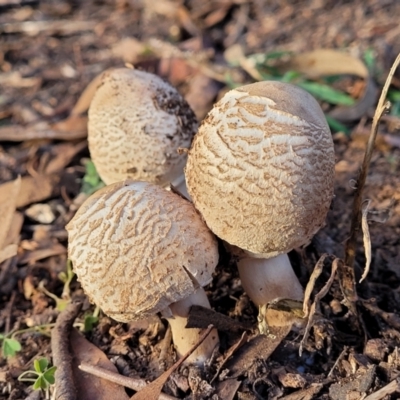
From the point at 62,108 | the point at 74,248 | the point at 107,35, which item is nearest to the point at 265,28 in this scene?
the point at 107,35

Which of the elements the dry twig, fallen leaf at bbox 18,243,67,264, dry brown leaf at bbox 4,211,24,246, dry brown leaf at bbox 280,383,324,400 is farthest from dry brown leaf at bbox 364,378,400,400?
dry brown leaf at bbox 4,211,24,246

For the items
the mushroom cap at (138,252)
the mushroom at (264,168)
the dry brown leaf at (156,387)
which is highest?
the mushroom at (264,168)

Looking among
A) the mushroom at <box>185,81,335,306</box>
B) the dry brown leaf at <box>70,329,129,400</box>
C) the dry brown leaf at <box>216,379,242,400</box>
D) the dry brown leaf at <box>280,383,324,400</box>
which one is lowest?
the dry brown leaf at <box>70,329,129,400</box>

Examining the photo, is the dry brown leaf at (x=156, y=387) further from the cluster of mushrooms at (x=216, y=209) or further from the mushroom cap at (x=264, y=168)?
the mushroom cap at (x=264, y=168)

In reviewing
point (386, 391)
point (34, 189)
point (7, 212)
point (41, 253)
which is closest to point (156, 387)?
point (386, 391)

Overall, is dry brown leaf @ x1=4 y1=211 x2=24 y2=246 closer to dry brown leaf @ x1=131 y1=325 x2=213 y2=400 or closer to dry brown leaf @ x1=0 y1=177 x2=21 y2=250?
dry brown leaf @ x1=0 y1=177 x2=21 y2=250

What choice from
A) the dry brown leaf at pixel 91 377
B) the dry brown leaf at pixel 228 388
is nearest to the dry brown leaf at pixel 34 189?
the dry brown leaf at pixel 91 377

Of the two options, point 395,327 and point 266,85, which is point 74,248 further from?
point 395,327
